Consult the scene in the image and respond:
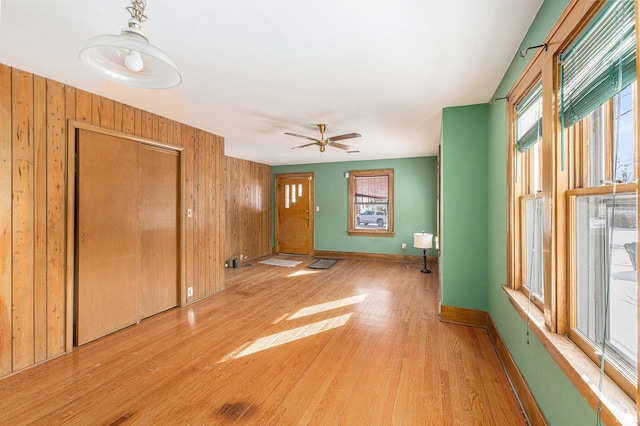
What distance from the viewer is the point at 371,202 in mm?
6816

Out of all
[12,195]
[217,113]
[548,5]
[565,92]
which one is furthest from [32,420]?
[548,5]

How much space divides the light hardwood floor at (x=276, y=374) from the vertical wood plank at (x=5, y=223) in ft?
0.91

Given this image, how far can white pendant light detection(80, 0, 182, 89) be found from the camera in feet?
3.70

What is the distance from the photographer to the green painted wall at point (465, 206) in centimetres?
302

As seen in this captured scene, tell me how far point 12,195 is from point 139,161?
1.14 meters

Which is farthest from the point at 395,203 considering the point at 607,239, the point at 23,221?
the point at 23,221

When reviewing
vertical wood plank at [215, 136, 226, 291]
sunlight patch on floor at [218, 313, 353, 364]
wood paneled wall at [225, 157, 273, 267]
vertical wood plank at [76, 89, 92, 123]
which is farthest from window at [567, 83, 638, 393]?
wood paneled wall at [225, 157, 273, 267]

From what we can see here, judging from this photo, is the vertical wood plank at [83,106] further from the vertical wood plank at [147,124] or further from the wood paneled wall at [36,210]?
the vertical wood plank at [147,124]

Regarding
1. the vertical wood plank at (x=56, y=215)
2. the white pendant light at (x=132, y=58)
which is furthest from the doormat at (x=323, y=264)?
the white pendant light at (x=132, y=58)

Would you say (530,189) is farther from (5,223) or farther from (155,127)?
(5,223)

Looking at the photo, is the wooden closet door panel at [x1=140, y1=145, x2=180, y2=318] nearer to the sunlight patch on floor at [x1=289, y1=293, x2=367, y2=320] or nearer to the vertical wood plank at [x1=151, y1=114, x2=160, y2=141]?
the vertical wood plank at [x1=151, y1=114, x2=160, y2=141]

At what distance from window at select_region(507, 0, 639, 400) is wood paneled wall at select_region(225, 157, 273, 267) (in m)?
5.58

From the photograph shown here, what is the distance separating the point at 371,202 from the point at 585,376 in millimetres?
5804

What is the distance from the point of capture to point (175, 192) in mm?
3678
